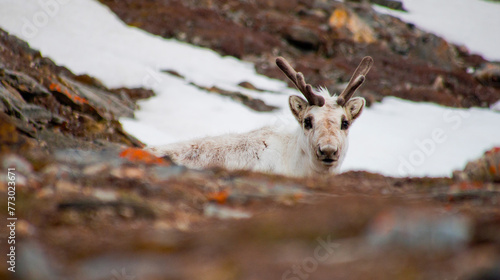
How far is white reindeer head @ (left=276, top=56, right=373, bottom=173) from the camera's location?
6.48 meters

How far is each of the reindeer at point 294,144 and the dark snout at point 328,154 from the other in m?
0.02

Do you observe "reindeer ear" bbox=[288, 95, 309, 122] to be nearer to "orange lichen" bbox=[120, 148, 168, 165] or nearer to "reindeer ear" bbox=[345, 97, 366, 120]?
"reindeer ear" bbox=[345, 97, 366, 120]

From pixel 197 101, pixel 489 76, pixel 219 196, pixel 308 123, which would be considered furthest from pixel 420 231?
pixel 489 76

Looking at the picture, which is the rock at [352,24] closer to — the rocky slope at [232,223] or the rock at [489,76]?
the rock at [489,76]

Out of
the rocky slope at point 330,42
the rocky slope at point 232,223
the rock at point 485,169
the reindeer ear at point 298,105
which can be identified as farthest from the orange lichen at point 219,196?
the rocky slope at point 330,42

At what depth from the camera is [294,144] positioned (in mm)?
7430

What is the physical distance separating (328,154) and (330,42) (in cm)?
2387

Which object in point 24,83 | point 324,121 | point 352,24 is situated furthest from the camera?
point 352,24

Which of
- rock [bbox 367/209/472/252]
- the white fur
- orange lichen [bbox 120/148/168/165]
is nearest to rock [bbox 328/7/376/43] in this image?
the white fur

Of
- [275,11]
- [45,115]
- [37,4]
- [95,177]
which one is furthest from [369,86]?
[95,177]

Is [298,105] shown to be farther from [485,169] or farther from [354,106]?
[485,169]

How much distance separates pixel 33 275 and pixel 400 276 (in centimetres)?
184

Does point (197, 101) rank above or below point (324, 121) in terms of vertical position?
below

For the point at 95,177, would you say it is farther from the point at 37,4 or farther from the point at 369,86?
the point at 369,86
